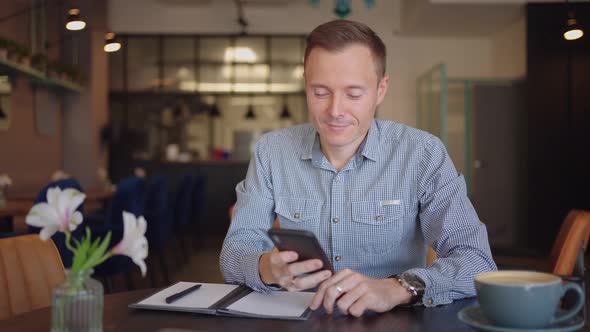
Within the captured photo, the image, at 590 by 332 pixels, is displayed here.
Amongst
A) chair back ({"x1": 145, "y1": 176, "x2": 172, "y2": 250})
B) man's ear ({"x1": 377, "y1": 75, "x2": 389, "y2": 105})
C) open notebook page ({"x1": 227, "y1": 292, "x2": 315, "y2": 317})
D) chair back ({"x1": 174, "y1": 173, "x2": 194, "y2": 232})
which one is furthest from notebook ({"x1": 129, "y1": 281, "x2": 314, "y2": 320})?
chair back ({"x1": 174, "y1": 173, "x2": 194, "y2": 232})

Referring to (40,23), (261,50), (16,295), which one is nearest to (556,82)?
(261,50)

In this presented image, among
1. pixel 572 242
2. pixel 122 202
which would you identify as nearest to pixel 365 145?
pixel 572 242

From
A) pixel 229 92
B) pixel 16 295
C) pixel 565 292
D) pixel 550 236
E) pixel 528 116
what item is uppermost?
pixel 229 92

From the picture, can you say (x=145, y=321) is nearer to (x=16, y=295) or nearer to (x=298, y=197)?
(x=16, y=295)

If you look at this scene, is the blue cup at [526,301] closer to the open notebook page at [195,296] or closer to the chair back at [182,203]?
the open notebook page at [195,296]

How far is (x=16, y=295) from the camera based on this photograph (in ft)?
5.13

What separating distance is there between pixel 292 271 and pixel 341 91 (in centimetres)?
53

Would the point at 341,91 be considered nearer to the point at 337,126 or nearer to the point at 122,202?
the point at 337,126

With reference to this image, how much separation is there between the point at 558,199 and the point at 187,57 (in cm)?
619

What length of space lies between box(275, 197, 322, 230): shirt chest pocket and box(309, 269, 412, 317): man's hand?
49cm

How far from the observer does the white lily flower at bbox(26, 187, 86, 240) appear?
3.16ft

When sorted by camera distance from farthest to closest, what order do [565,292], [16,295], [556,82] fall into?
Answer: [556,82] < [16,295] < [565,292]

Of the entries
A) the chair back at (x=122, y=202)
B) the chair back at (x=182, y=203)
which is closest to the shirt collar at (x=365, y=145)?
the chair back at (x=122, y=202)

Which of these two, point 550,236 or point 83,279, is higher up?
point 83,279
